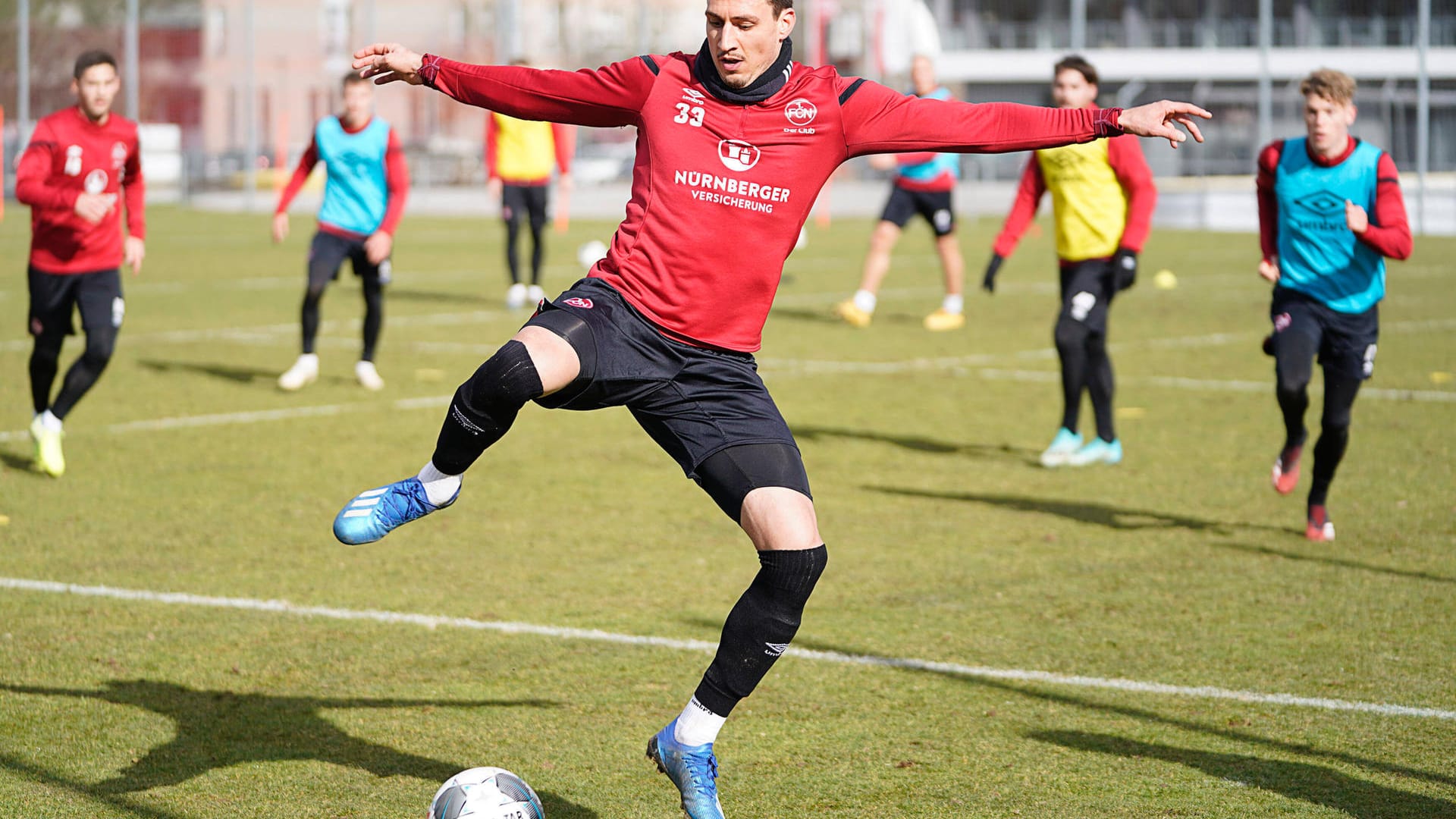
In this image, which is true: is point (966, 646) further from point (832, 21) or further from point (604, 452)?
point (832, 21)

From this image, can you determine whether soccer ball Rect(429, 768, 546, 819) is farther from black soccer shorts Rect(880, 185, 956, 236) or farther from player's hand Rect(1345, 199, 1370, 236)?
black soccer shorts Rect(880, 185, 956, 236)

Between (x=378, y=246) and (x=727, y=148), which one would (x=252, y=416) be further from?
(x=727, y=148)

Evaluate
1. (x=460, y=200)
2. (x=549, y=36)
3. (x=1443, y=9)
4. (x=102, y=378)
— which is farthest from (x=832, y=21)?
(x=102, y=378)

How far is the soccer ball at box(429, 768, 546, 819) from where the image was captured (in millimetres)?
4207

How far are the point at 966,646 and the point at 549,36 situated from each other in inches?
2302

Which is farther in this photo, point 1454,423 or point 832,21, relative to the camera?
point 832,21

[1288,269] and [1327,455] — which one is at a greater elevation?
[1288,269]

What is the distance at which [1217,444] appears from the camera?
10781mm

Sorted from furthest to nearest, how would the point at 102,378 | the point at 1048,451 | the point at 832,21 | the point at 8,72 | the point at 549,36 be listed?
→ the point at 832,21 → the point at 549,36 → the point at 8,72 → the point at 102,378 → the point at 1048,451

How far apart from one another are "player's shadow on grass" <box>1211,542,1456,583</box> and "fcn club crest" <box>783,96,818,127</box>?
4.02 m

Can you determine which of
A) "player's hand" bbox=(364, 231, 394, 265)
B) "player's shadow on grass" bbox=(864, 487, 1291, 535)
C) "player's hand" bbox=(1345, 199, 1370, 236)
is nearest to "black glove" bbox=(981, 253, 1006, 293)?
"player's shadow on grass" bbox=(864, 487, 1291, 535)

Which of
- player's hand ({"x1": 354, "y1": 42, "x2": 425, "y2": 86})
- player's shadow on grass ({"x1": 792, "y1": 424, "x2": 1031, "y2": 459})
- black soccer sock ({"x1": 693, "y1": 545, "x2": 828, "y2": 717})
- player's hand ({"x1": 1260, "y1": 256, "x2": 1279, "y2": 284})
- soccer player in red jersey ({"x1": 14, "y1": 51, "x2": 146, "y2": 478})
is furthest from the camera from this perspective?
player's shadow on grass ({"x1": 792, "y1": 424, "x2": 1031, "y2": 459})

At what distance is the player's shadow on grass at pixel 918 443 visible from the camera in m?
10.6

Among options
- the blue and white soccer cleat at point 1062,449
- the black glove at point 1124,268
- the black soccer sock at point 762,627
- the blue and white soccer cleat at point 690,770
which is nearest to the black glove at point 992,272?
the black glove at point 1124,268
